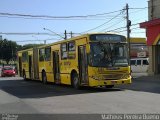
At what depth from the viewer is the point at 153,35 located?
37188mm

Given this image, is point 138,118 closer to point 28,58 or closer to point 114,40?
point 114,40

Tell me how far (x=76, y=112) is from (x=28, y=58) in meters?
23.6

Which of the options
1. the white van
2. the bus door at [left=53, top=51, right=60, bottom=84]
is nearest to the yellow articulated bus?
the bus door at [left=53, top=51, right=60, bottom=84]

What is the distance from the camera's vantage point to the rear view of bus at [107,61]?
20656 mm

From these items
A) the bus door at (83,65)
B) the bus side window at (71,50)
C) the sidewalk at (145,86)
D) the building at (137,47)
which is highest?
the building at (137,47)

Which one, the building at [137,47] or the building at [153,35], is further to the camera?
the building at [137,47]

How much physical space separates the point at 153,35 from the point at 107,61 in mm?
17381

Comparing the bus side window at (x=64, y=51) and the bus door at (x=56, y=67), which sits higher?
the bus side window at (x=64, y=51)

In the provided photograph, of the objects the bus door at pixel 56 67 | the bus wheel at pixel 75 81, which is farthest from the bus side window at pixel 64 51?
the bus wheel at pixel 75 81

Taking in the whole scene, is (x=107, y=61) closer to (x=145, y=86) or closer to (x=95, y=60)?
(x=95, y=60)

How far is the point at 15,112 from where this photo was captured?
13.3 m

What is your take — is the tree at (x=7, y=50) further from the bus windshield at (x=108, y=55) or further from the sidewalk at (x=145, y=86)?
the bus windshield at (x=108, y=55)

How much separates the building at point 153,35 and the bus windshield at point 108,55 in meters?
15.9

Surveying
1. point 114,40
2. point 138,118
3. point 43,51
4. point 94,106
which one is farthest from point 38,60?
point 138,118
